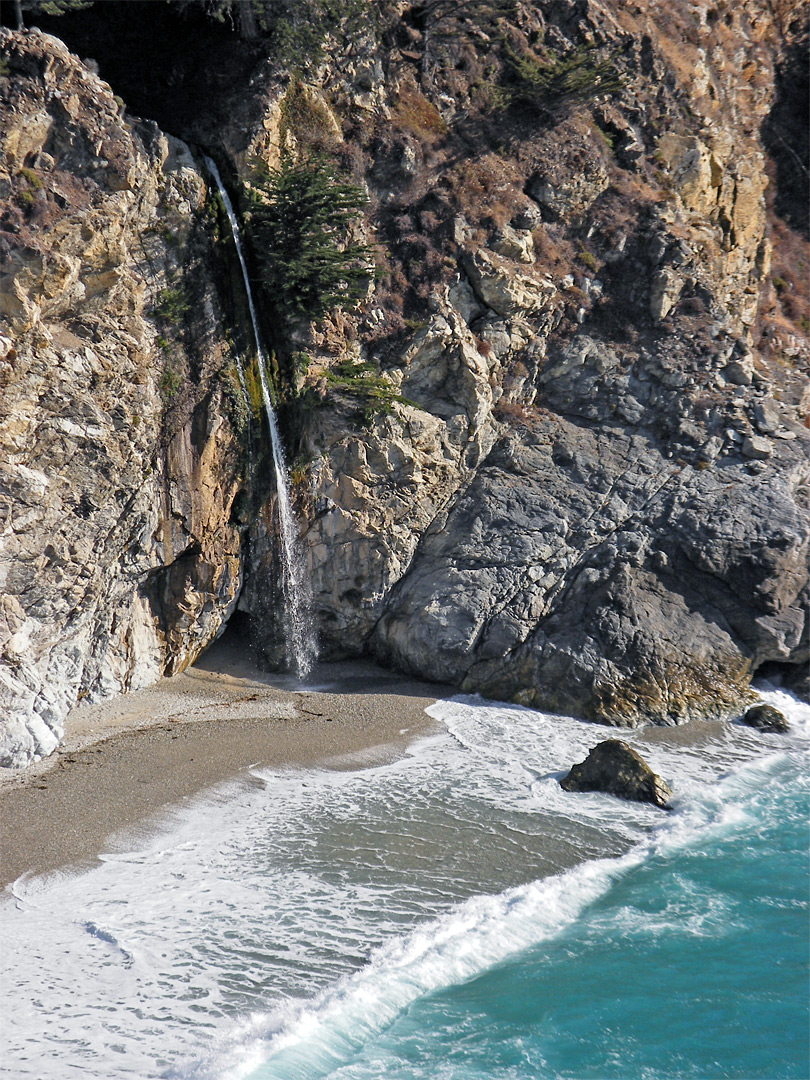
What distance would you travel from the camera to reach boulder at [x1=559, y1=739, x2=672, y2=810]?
12.6m

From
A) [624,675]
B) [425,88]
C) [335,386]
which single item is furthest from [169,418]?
[425,88]

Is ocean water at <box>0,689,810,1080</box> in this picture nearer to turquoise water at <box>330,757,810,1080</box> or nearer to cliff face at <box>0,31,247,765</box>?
turquoise water at <box>330,757,810,1080</box>

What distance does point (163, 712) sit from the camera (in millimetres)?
15141

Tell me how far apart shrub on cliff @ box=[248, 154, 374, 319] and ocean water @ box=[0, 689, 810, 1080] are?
9.96 metres

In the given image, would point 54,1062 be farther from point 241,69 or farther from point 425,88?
point 425,88

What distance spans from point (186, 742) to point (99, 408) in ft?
20.5

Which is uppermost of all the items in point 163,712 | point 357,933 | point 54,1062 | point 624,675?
point 624,675

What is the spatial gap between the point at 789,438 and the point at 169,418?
1412 centimetres

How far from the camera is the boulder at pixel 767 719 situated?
15250 mm

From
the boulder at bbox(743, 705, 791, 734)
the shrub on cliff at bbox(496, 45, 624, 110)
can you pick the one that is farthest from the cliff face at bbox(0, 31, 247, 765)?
the boulder at bbox(743, 705, 791, 734)

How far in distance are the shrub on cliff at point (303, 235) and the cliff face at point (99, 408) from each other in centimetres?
126

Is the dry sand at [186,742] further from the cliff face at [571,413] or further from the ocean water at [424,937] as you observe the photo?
the cliff face at [571,413]

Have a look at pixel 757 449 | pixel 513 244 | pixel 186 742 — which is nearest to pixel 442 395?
pixel 513 244

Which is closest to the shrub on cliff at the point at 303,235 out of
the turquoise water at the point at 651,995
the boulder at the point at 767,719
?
the boulder at the point at 767,719
